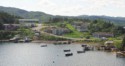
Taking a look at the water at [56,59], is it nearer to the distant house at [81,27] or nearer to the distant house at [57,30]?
the distant house at [57,30]

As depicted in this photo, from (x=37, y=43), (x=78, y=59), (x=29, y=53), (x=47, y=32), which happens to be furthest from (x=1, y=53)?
(x=47, y=32)

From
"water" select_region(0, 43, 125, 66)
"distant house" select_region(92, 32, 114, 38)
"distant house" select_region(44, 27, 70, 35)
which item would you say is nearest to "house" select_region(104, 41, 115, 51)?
"water" select_region(0, 43, 125, 66)

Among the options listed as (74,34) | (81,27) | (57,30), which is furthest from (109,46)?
(81,27)

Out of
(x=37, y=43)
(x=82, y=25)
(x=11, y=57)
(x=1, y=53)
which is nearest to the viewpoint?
(x=11, y=57)

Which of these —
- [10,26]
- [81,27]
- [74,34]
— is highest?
[10,26]

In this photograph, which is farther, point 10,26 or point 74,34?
point 10,26

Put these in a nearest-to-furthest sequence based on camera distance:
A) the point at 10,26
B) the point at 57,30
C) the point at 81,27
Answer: the point at 57,30 < the point at 81,27 < the point at 10,26

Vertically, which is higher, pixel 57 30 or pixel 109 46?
pixel 57 30

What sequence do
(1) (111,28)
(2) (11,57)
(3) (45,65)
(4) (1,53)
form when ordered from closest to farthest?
(3) (45,65)
(2) (11,57)
(4) (1,53)
(1) (111,28)

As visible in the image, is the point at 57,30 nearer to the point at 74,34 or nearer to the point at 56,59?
the point at 74,34

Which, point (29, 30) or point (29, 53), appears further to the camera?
point (29, 30)

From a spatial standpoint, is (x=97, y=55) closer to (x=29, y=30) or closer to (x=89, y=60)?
(x=89, y=60)
